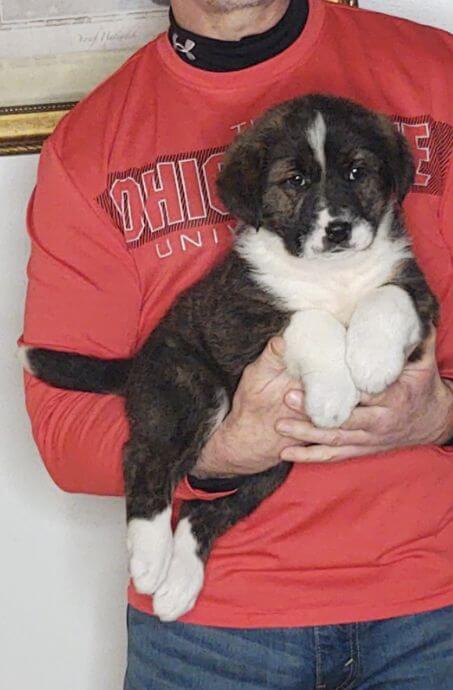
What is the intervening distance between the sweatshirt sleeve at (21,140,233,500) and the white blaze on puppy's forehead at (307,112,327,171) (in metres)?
0.36

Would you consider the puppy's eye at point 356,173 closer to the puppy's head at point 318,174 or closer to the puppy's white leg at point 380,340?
the puppy's head at point 318,174

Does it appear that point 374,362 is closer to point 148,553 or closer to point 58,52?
point 148,553

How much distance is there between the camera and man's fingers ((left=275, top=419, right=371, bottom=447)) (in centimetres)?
178

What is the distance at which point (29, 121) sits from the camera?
2447 millimetres

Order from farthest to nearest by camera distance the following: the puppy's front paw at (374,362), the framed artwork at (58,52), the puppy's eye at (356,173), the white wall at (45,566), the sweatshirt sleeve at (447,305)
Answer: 1. the white wall at (45,566)
2. the framed artwork at (58,52)
3. the sweatshirt sleeve at (447,305)
4. the puppy's eye at (356,173)
5. the puppy's front paw at (374,362)

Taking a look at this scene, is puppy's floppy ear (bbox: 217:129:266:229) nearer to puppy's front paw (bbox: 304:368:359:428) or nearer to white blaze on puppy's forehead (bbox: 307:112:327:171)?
white blaze on puppy's forehead (bbox: 307:112:327:171)

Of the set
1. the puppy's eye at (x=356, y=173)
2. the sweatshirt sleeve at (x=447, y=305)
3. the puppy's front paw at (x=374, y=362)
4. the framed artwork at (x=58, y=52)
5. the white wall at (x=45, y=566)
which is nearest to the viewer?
the puppy's front paw at (x=374, y=362)

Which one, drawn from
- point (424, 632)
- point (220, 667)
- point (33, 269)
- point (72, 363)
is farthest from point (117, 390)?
point (424, 632)

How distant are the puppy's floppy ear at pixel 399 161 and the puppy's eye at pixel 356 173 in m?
0.05

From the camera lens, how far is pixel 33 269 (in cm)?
207

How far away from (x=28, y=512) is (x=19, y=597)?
7.0 inches

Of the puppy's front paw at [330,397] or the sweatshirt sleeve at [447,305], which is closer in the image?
the puppy's front paw at [330,397]

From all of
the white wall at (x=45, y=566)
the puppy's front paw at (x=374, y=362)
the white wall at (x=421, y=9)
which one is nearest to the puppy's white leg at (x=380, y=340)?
the puppy's front paw at (x=374, y=362)

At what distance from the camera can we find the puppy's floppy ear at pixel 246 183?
1851 millimetres
